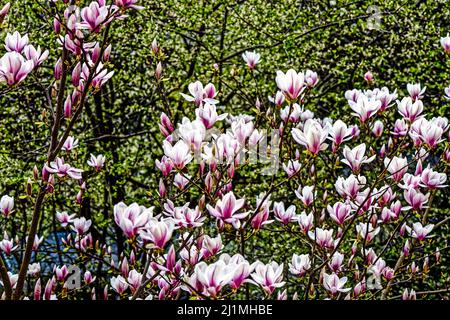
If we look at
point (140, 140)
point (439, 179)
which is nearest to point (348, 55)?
point (140, 140)

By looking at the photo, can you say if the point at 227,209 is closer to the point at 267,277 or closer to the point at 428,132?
the point at 267,277

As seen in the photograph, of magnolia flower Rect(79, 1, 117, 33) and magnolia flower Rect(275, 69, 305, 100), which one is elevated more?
magnolia flower Rect(79, 1, 117, 33)

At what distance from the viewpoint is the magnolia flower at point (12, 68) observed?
1.95 m

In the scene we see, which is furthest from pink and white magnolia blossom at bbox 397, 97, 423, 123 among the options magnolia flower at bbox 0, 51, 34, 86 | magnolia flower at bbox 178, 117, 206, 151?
magnolia flower at bbox 0, 51, 34, 86

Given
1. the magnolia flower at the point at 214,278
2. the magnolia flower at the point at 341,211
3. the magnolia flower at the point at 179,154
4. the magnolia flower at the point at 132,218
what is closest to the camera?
the magnolia flower at the point at 214,278

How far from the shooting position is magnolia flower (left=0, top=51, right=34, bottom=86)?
1949 mm

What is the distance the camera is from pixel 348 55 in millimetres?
5438

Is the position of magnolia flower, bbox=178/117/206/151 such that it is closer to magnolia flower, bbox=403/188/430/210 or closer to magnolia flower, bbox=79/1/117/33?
magnolia flower, bbox=79/1/117/33

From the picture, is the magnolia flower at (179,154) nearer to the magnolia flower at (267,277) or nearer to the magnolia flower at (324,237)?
the magnolia flower at (267,277)

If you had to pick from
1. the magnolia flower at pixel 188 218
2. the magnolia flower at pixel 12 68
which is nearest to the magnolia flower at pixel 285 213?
the magnolia flower at pixel 188 218

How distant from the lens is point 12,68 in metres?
1.96

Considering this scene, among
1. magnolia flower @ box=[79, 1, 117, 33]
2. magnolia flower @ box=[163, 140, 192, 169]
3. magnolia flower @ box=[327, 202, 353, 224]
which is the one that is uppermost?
magnolia flower @ box=[79, 1, 117, 33]

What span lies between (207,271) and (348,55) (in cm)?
418
